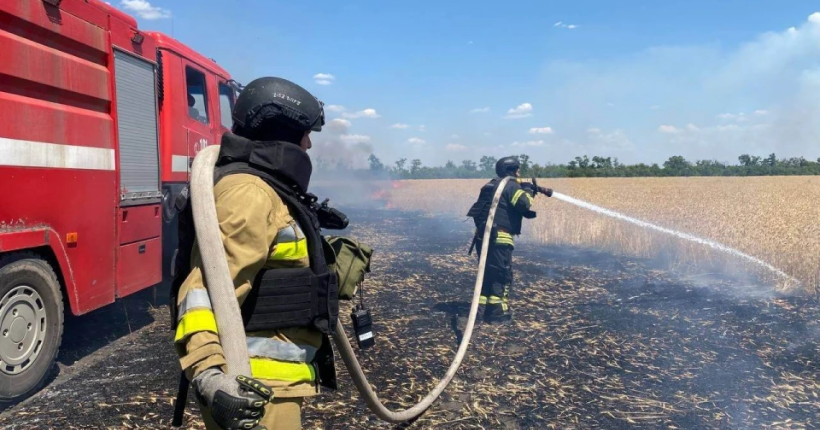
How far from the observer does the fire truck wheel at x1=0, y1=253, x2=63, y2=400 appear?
158 inches

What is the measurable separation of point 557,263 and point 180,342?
10.4m

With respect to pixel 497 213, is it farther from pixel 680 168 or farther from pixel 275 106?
pixel 680 168

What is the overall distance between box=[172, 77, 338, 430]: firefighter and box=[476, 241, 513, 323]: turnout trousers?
487 cm

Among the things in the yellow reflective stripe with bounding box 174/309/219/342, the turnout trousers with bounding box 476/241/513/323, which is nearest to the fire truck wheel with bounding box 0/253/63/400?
the yellow reflective stripe with bounding box 174/309/219/342

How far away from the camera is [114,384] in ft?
14.9

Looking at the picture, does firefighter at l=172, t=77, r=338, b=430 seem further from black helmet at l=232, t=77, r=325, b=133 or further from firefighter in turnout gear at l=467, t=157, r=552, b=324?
firefighter in turnout gear at l=467, t=157, r=552, b=324

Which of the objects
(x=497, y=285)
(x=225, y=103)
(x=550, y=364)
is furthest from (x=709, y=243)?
(x=225, y=103)

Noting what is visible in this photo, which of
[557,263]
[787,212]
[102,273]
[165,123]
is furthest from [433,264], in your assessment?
[787,212]

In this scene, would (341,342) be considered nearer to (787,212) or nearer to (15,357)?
(15,357)

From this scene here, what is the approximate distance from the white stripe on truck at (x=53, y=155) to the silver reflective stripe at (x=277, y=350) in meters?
3.22

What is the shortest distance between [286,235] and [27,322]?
3.56 meters

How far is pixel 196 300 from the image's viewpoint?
5.92ft

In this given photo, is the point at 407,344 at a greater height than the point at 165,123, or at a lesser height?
lesser

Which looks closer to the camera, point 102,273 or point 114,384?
point 114,384
